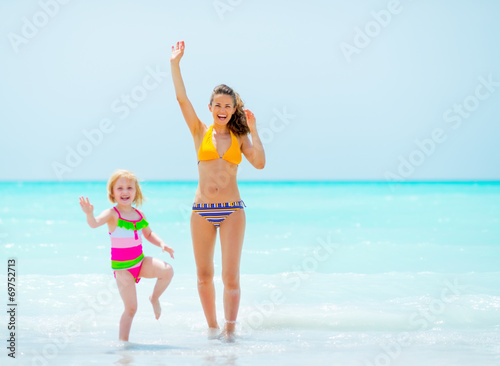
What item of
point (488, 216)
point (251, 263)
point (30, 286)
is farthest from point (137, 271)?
point (488, 216)

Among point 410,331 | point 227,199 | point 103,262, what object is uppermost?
point 227,199

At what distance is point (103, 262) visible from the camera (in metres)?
8.85

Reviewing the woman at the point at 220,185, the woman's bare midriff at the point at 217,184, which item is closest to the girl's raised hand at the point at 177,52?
the woman at the point at 220,185

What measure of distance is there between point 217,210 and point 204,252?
0.36 metres

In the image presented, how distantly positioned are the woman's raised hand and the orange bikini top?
625 millimetres

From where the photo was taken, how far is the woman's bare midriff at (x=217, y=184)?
14.7 ft

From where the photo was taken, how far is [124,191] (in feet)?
13.9

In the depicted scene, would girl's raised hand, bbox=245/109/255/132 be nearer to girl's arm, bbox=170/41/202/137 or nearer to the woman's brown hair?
the woman's brown hair

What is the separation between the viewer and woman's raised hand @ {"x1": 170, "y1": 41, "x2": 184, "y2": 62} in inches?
179

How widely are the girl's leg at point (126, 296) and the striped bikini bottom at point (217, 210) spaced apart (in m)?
0.73

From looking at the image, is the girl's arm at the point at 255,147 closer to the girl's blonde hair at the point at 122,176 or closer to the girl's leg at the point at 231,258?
the girl's leg at the point at 231,258

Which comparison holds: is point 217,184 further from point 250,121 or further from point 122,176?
point 122,176

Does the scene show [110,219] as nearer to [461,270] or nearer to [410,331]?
[410,331]

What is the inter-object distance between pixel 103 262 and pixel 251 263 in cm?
227
